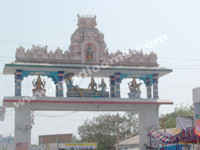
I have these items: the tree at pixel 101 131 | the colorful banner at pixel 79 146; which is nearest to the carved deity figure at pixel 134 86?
the colorful banner at pixel 79 146

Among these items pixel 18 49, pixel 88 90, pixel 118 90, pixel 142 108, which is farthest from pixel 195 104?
pixel 18 49

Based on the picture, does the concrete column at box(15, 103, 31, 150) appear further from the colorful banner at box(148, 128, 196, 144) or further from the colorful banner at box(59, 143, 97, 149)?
the colorful banner at box(148, 128, 196, 144)

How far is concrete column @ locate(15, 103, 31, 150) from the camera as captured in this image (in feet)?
80.8

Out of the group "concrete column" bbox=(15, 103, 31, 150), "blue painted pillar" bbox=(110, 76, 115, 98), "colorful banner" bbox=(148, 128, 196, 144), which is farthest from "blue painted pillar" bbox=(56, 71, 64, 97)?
"colorful banner" bbox=(148, 128, 196, 144)

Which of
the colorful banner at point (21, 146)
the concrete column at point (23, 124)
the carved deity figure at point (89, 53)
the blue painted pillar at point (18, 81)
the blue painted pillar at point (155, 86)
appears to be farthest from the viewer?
the blue painted pillar at point (155, 86)

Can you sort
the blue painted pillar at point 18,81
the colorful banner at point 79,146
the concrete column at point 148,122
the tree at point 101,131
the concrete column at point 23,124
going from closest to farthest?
the concrete column at point 23,124 → the blue painted pillar at point 18,81 → the concrete column at point 148,122 → the colorful banner at point 79,146 → the tree at point 101,131

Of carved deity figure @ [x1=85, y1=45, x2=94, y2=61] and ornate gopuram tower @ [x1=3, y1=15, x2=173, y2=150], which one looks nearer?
ornate gopuram tower @ [x1=3, y1=15, x2=173, y2=150]

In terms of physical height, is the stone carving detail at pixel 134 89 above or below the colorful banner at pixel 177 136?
above

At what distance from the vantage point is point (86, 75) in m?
27.8

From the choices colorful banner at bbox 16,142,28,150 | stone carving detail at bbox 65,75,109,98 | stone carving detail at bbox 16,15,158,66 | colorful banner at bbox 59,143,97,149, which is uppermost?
stone carving detail at bbox 16,15,158,66

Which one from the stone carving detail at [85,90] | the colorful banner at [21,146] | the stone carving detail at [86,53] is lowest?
the colorful banner at [21,146]

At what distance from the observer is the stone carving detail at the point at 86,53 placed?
26484mm

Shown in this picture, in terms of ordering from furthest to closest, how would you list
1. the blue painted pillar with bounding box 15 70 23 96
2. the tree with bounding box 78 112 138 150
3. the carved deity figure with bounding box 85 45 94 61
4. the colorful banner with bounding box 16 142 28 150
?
the tree with bounding box 78 112 138 150 → the carved deity figure with bounding box 85 45 94 61 → the blue painted pillar with bounding box 15 70 23 96 → the colorful banner with bounding box 16 142 28 150

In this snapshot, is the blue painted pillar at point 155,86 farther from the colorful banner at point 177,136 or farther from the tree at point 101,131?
the tree at point 101,131
